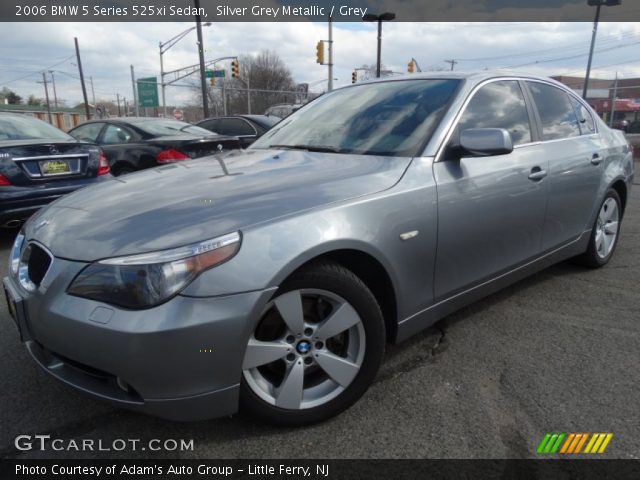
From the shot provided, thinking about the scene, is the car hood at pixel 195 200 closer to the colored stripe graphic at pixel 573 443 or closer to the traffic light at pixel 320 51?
the colored stripe graphic at pixel 573 443

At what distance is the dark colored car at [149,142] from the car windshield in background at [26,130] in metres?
1.16

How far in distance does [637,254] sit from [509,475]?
3.81 m

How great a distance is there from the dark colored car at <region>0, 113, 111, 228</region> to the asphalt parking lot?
1966 mm

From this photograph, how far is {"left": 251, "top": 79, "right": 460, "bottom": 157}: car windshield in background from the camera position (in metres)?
2.65

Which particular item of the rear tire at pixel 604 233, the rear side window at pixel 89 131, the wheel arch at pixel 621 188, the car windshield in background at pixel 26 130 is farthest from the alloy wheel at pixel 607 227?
the rear side window at pixel 89 131

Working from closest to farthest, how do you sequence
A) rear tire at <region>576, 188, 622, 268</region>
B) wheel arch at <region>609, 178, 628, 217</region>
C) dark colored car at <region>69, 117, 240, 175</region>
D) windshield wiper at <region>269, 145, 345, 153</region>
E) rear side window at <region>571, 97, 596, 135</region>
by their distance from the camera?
1. windshield wiper at <region>269, 145, 345, 153</region>
2. rear side window at <region>571, 97, 596, 135</region>
3. rear tire at <region>576, 188, 622, 268</region>
4. wheel arch at <region>609, 178, 628, 217</region>
5. dark colored car at <region>69, 117, 240, 175</region>

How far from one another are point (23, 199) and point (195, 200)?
367 centimetres

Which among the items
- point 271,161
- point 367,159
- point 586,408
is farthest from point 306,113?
point 586,408

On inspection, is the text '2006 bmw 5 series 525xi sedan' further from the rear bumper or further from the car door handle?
the rear bumper

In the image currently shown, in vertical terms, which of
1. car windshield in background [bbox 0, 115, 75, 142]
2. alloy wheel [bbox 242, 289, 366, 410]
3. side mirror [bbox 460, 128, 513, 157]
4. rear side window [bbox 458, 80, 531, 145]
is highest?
rear side window [bbox 458, 80, 531, 145]

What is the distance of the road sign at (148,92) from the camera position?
1527 inches

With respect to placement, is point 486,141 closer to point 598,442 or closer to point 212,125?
point 598,442

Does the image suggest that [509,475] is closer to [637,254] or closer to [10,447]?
[10,447]

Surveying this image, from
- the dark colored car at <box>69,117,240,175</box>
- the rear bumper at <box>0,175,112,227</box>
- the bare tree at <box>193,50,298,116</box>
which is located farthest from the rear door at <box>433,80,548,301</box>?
the bare tree at <box>193,50,298,116</box>
